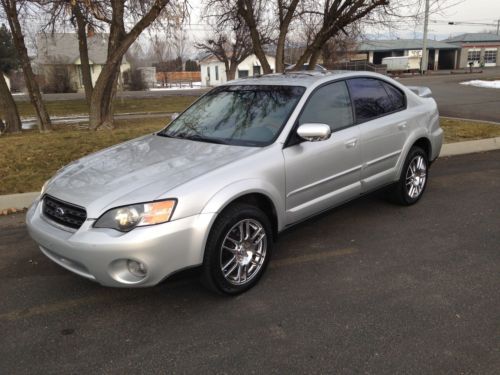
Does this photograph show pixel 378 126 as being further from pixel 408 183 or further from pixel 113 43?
pixel 113 43

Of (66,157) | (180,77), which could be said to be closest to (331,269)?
(66,157)

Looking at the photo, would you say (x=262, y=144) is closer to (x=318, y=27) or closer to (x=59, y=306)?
(x=59, y=306)

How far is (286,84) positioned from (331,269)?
1.76 metres

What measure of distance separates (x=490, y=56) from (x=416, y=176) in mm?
73164

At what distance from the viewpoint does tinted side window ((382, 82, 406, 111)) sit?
5227 millimetres

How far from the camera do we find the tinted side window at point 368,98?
15.5 ft

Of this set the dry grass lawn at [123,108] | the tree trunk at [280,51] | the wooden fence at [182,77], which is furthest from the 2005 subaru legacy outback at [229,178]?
the wooden fence at [182,77]

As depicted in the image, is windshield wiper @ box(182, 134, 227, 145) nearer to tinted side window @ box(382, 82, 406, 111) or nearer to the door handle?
the door handle

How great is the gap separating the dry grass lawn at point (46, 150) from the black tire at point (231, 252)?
3.94 m

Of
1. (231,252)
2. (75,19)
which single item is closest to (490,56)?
(75,19)

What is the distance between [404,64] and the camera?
55.2m

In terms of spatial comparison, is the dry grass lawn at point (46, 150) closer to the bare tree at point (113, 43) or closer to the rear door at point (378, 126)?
the bare tree at point (113, 43)

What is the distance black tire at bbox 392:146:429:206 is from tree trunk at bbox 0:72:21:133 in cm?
1049

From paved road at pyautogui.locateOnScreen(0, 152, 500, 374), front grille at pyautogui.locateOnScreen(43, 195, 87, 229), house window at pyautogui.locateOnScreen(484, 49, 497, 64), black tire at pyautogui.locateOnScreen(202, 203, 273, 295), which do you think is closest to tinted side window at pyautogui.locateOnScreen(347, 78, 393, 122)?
paved road at pyautogui.locateOnScreen(0, 152, 500, 374)
